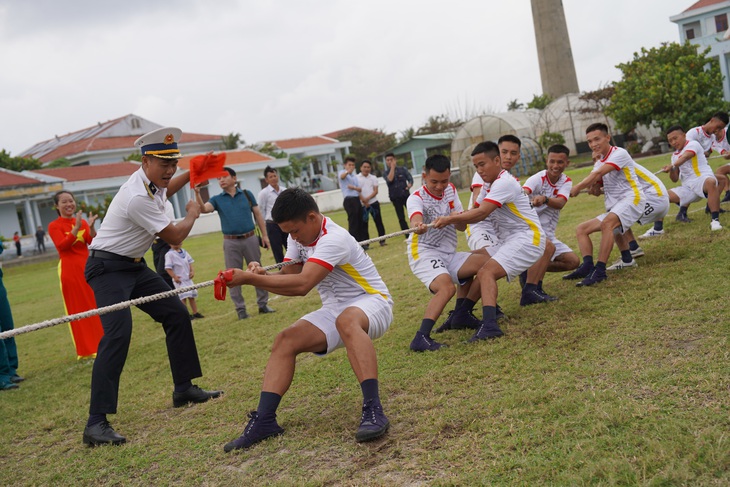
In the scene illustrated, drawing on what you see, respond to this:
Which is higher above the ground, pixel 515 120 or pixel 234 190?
pixel 515 120

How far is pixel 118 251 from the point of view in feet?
18.3

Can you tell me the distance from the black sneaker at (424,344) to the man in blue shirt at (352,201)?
916 centimetres

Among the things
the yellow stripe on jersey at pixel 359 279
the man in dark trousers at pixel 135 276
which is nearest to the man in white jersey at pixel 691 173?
the yellow stripe on jersey at pixel 359 279

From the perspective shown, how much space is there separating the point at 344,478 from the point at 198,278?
12.7 m

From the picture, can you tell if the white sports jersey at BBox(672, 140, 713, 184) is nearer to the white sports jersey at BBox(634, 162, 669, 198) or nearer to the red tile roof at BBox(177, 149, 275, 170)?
the white sports jersey at BBox(634, 162, 669, 198)

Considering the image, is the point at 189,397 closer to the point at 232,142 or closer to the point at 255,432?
the point at 255,432

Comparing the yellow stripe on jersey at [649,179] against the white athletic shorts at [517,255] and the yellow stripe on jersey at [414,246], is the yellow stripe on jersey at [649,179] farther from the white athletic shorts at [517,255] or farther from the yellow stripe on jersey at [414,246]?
the yellow stripe on jersey at [414,246]

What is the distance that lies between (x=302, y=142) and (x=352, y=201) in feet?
157

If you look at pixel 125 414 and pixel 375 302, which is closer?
pixel 375 302

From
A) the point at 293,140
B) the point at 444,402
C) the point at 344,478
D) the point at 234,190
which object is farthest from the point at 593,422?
the point at 293,140

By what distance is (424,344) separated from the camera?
6.10 meters

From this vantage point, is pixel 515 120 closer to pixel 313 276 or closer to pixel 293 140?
pixel 293 140

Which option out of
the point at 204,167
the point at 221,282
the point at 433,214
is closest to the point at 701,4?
the point at 433,214

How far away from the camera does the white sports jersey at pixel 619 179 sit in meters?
8.20
